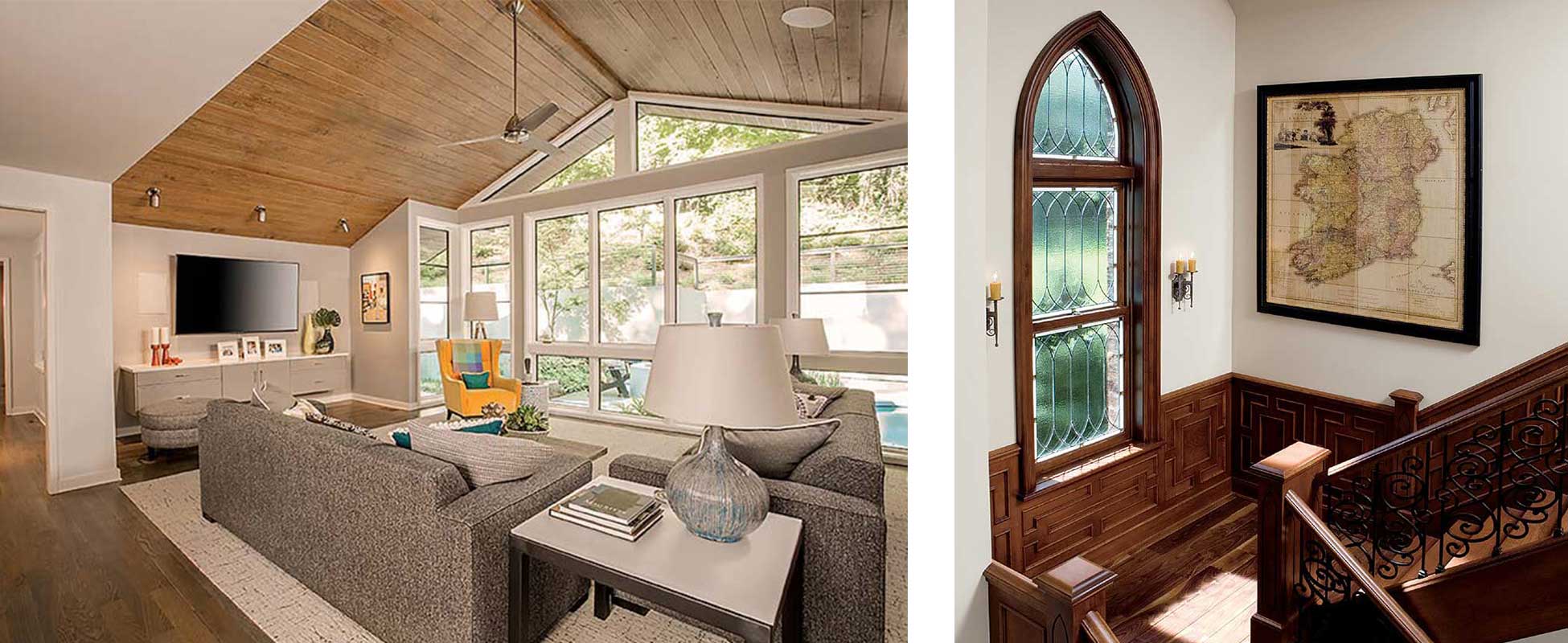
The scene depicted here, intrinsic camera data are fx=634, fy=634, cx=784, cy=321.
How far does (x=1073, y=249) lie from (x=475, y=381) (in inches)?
188

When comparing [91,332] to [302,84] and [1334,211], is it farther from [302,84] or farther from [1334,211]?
[1334,211]

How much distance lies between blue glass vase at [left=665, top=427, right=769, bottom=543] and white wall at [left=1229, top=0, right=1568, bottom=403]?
1.81m

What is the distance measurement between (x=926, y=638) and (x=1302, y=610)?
129 centimetres

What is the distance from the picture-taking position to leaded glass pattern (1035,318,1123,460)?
7.55ft

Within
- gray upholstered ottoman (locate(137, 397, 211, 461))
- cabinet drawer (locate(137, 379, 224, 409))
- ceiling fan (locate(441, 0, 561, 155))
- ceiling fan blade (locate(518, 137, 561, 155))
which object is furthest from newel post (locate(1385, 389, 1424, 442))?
cabinet drawer (locate(137, 379, 224, 409))

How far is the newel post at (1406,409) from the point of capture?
1851 mm

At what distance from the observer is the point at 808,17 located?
3.34m

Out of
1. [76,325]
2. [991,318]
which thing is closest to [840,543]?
[991,318]

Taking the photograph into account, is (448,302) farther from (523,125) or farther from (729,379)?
(729,379)

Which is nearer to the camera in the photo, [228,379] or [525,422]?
[525,422]

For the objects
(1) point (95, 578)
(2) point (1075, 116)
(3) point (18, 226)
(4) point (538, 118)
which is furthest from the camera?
(3) point (18, 226)

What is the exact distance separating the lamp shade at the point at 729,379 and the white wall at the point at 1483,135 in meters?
1.63

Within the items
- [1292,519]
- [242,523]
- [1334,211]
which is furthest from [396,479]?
[1334,211]

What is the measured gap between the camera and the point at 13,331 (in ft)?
18.2
